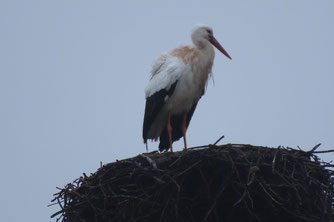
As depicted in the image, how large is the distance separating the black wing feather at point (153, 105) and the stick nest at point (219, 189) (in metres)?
1.56

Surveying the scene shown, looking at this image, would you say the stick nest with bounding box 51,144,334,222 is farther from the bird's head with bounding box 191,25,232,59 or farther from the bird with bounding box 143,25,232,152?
the bird's head with bounding box 191,25,232,59

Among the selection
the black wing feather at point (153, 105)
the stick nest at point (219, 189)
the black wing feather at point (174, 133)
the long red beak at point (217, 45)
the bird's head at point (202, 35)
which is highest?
the bird's head at point (202, 35)

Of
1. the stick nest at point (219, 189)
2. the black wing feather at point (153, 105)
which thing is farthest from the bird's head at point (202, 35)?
the stick nest at point (219, 189)

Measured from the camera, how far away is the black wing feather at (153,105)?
672cm

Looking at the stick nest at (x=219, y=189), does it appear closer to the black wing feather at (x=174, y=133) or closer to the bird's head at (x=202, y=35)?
the black wing feather at (x=174, y=133)

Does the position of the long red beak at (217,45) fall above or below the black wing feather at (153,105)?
above

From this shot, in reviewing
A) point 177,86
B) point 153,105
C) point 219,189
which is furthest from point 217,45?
point 219,189

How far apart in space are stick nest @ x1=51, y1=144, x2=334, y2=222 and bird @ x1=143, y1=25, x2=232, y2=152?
5.28ft

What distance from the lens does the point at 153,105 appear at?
Result: 6816 millimetres

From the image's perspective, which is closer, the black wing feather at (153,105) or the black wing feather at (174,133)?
the black wing feather at (153,105)

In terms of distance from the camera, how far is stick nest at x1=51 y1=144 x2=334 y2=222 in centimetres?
489

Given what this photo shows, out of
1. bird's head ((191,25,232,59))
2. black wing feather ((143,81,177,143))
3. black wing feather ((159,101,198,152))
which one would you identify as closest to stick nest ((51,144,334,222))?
black wing feather ((143,81,177,143))

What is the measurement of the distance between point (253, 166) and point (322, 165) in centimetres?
75

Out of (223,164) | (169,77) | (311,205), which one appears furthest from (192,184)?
(169,77)
